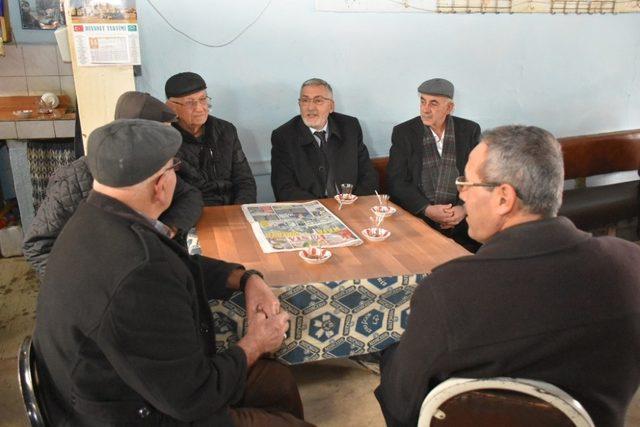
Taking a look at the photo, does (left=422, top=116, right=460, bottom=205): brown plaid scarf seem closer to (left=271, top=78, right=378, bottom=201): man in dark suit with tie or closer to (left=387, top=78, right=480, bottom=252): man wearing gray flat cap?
(left=387, top=78, right=480, bottom=252): man wearing gray flat cap

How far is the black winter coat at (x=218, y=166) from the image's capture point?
113 inches

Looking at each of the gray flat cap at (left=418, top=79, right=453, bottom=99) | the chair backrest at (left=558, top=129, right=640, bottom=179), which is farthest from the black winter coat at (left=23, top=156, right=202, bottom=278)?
the chair backrest at (left=558, top=129, right=640, bottom=179)

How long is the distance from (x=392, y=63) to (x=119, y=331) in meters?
2.94

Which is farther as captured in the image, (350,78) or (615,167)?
(615,167)

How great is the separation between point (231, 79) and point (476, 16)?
1749mm

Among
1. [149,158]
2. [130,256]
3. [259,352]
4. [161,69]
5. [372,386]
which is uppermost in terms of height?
[161,69]

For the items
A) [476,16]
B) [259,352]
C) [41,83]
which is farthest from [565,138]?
[41,83]

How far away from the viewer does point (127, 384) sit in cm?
120

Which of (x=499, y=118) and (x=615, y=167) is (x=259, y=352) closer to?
(x=499, y=118)

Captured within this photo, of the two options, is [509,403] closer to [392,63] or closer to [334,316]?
[334,316]

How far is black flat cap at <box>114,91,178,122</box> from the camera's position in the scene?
228cm

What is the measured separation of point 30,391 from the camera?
1.20 metres

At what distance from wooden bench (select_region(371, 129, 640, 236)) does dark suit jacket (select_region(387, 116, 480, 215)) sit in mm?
328

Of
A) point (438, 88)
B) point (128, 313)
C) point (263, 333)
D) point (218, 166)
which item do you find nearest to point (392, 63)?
point (438, 88)
